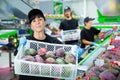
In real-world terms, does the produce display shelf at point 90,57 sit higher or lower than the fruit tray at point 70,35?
lower

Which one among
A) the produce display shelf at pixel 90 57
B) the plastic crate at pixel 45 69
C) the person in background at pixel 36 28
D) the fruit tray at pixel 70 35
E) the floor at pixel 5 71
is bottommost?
the floor at pixel 5 71

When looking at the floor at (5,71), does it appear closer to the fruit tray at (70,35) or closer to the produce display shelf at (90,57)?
the fruit tray at (70,35)

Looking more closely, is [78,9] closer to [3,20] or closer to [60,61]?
[3,20]

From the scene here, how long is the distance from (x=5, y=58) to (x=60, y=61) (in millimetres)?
6336

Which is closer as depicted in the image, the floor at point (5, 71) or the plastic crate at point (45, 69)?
the plastic crate at point (45, 69)

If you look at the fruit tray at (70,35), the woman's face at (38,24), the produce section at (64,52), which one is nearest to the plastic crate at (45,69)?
the produce section at (64,52)

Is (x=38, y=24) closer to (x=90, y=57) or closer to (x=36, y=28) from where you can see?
(x=36, y=28)

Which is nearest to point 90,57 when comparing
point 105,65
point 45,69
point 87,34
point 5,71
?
point 105,65

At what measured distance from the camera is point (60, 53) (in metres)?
2.32

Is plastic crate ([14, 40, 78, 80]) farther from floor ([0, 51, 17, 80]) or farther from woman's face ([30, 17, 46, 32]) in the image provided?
floor ([0, 51, 17, 80])

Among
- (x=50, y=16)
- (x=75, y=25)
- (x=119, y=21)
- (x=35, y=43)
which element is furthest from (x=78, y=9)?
(x=35, y=43)

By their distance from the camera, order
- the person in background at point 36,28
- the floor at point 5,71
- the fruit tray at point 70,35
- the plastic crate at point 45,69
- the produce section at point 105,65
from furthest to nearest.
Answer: the floor at point 5,71 → the fruit tray at point 70,35 → the person in background at point 36,28 → the produce section at point 105,65 → the plastic crate at point 45,69

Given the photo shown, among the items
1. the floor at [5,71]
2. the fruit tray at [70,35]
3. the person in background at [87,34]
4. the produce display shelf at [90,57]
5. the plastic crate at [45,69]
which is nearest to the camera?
the plastic crate at [45,69]

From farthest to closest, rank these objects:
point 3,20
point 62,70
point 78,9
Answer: point 78,9 < point 3,20 < point 62,70
